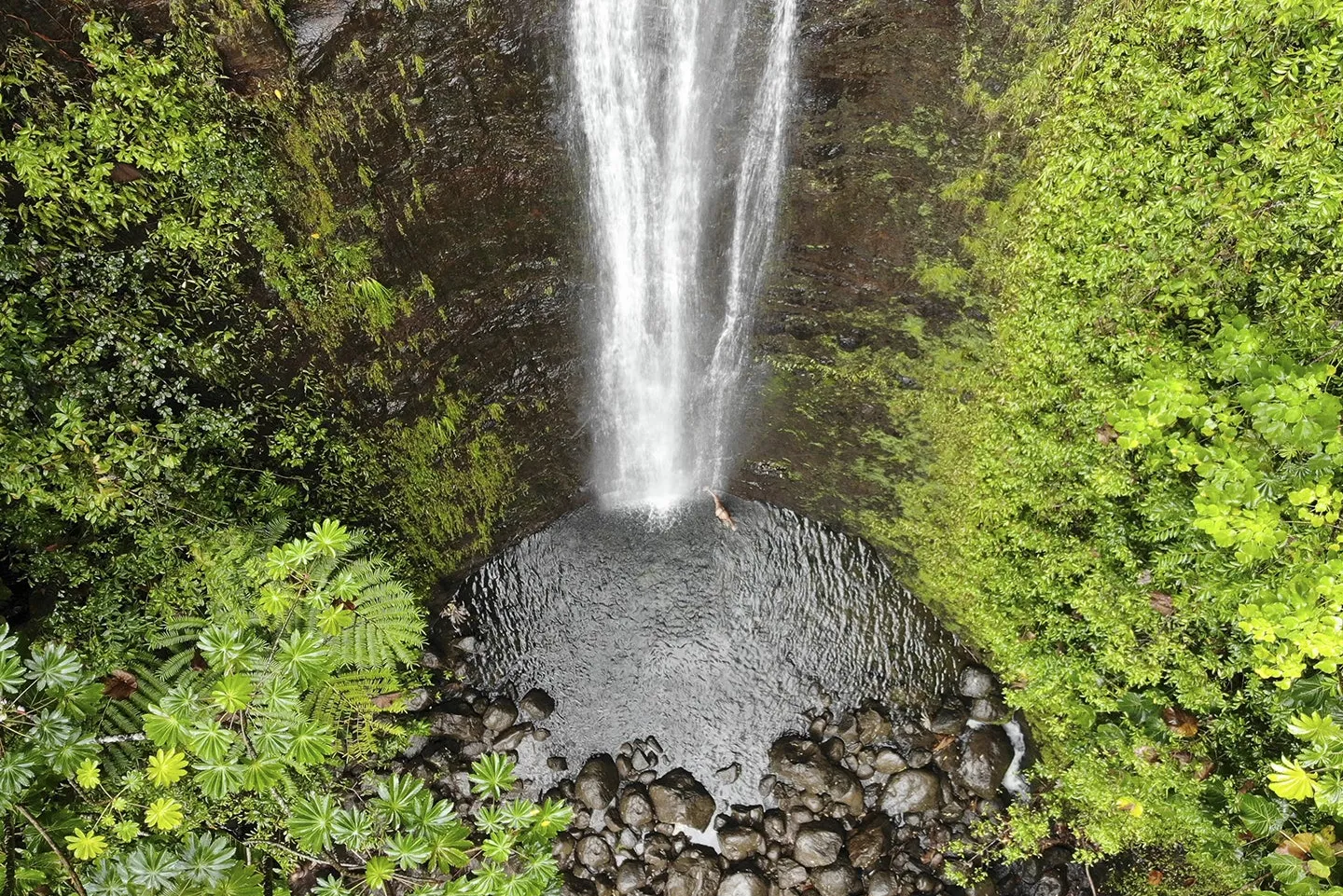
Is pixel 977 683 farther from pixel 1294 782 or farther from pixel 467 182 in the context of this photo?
pixel 467 182

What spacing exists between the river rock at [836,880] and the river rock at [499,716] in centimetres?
345

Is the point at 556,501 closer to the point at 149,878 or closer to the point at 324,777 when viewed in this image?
the point at 324,777

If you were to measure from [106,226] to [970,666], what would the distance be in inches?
329

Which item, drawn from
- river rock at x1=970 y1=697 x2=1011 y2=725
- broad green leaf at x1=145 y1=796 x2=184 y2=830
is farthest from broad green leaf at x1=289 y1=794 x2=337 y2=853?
river rock at x1=970 y1=697 x2=1011 y2=725

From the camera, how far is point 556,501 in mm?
8180

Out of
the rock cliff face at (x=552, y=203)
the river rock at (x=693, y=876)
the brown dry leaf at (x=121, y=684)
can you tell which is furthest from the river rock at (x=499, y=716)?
the brown dry leaf at (x=121, y=684)

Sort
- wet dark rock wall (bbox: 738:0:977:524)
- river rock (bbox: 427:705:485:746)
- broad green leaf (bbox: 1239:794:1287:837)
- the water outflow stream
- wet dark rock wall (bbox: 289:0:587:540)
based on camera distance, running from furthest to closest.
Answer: the water outflow stream
river rock (bbox: 427:705:485:746)
wet dark rock wall (bbox: 738:0:977:524)
wet dark rock wall (bbox: 289:0:587:540)
broad green leaf (bbox: 1239:794:1287:837)

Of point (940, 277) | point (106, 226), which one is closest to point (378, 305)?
point (106, 226)

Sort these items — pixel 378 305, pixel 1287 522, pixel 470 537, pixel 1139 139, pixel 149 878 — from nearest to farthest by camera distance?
pixel 149 878, pixel 1287 522, pixel 1139 139, pixel 378 305, pixel 470 537

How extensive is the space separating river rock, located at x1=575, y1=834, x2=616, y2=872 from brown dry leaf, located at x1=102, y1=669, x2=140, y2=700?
427cm

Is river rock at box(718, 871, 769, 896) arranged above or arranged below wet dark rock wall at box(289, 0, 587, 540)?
below

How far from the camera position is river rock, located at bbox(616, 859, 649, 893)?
6602 millimetres

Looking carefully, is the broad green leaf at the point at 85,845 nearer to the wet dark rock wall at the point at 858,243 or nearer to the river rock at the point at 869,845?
the wet dark rock wall at the point at 858,243

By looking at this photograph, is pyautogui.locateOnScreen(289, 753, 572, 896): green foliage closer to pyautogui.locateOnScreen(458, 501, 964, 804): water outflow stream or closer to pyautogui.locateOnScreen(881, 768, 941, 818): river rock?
pyautogui.locateOnScreen(458, 501, 964, 804): water outflow stream
